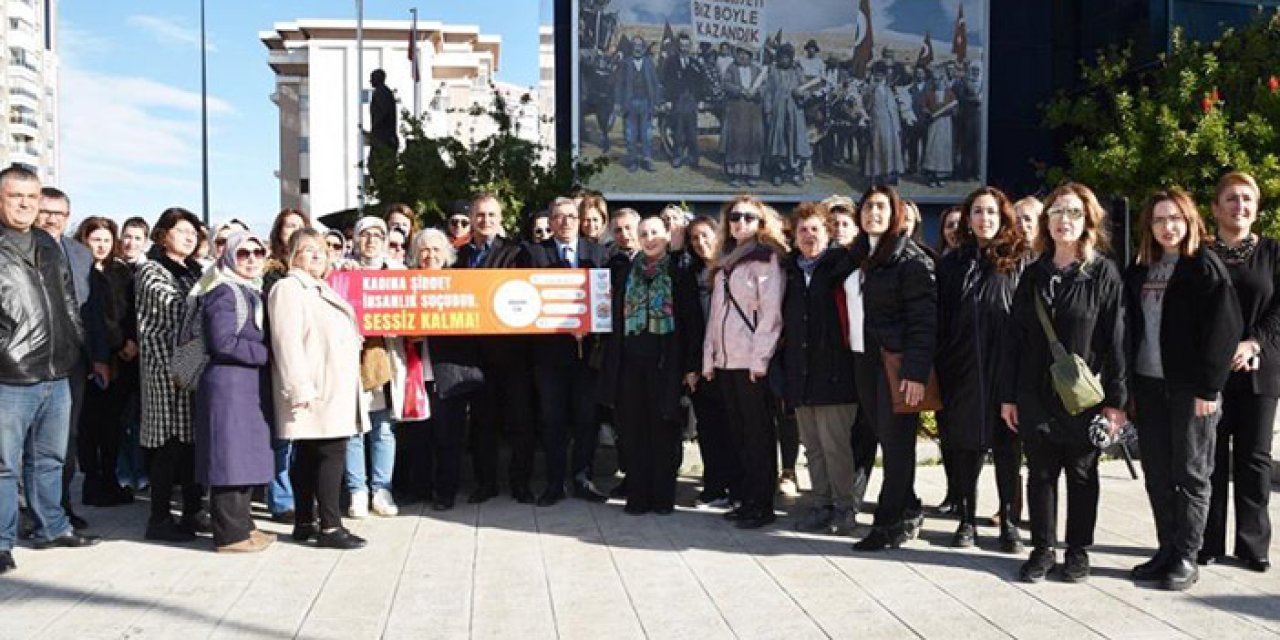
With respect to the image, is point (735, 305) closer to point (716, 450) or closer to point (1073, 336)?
point (716, 450)

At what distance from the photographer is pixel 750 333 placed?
22.7 ft

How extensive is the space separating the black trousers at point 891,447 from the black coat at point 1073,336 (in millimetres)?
767

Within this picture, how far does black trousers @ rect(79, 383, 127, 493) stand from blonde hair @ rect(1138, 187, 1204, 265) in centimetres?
683

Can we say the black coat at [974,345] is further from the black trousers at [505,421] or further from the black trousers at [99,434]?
the black trousers at [99,434]

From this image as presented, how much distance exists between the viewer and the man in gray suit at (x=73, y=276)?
7066mm

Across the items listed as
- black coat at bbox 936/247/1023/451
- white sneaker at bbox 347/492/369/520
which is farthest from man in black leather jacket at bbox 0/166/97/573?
black coat at bbox 936/247/1023/451

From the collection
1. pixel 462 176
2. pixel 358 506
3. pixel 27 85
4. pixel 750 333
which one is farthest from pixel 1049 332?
pixel 27 85

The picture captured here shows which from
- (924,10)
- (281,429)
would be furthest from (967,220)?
(924,10)

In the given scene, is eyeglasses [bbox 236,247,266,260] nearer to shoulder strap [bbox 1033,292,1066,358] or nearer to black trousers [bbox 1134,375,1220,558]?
shoulder strap [bbox 1033,292,1066,358]

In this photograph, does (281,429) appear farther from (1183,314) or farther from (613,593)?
(1183,314)

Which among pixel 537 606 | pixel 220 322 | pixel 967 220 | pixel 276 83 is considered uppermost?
pixel 276 83

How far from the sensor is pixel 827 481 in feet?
22.7

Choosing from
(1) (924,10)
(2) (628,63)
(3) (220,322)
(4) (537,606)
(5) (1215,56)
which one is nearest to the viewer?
(4) (537,606)

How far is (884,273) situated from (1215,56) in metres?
14.5
